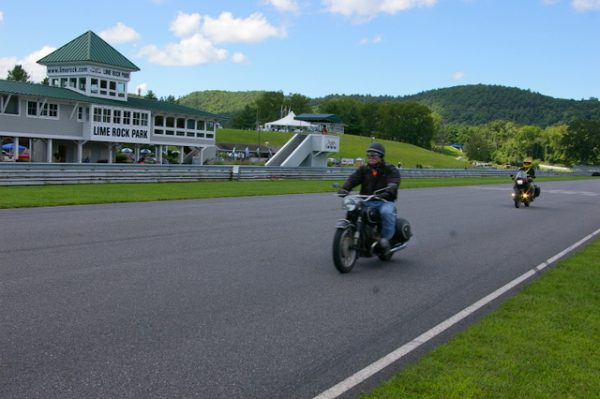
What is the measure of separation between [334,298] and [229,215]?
862 cm

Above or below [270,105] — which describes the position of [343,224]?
below

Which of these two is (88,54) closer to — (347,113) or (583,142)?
(347,113)

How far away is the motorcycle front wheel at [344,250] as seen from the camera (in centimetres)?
840

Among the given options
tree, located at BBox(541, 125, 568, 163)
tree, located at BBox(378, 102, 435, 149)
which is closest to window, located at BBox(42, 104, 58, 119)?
tree, located at BBox(541, 125, 568, 163)

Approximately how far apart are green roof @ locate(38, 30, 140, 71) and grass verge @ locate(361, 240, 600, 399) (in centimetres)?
4164

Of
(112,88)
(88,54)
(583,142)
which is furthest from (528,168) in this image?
(583,142)

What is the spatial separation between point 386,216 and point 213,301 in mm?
3574

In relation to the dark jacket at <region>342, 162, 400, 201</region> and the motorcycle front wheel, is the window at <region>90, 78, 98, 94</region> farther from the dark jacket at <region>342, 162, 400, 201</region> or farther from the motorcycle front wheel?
the motorcycle front wheel

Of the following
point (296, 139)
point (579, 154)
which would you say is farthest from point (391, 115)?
point (296, 139)

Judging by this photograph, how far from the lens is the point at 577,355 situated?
514cm

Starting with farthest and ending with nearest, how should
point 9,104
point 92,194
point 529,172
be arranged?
point 9,104 → point 529,172 → point 92,194

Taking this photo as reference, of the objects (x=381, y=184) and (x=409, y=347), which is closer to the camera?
(x=409, y=347)

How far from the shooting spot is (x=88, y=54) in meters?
43.0

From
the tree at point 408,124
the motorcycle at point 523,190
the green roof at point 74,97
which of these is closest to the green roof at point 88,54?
the green roof at point 74,97
